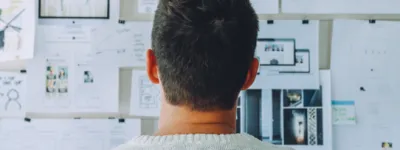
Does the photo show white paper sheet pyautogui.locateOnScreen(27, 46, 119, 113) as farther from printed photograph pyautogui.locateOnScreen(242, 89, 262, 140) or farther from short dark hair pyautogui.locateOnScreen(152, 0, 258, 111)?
short dark hair pyautogui.locateOnScreen(152, 0, 258, 111)

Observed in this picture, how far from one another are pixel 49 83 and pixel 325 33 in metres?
0.84

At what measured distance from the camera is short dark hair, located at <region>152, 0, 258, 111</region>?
0.60m

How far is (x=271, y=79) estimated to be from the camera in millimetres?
1324

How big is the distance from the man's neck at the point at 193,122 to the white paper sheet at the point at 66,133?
716 millimetres

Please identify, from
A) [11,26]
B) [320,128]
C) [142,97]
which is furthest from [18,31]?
[320,128]

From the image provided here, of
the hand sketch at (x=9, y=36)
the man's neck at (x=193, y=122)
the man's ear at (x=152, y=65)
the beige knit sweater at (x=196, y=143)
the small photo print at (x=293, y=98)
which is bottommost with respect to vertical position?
the beige knit sweater at (x=196, y=143)

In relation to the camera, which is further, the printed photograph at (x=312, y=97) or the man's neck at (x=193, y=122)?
the printed photograph at (x=312, y=97)

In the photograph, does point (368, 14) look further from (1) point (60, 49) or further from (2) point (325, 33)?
(1) point (60, 49)

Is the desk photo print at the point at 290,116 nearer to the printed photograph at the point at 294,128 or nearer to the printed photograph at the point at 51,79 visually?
the printed photograph at the point at 294,128

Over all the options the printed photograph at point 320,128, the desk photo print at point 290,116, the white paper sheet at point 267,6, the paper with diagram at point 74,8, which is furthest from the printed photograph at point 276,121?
the paper with diagram at point 74,8

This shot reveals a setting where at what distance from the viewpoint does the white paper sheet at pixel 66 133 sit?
1.31m

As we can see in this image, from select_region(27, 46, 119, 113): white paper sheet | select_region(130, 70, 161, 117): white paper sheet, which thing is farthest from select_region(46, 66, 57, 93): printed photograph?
select_region(130, 70, 161, 117): white paper sheet

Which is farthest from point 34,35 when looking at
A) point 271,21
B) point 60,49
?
point 271,21

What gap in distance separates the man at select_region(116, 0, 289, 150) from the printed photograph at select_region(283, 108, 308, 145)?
0.71m
